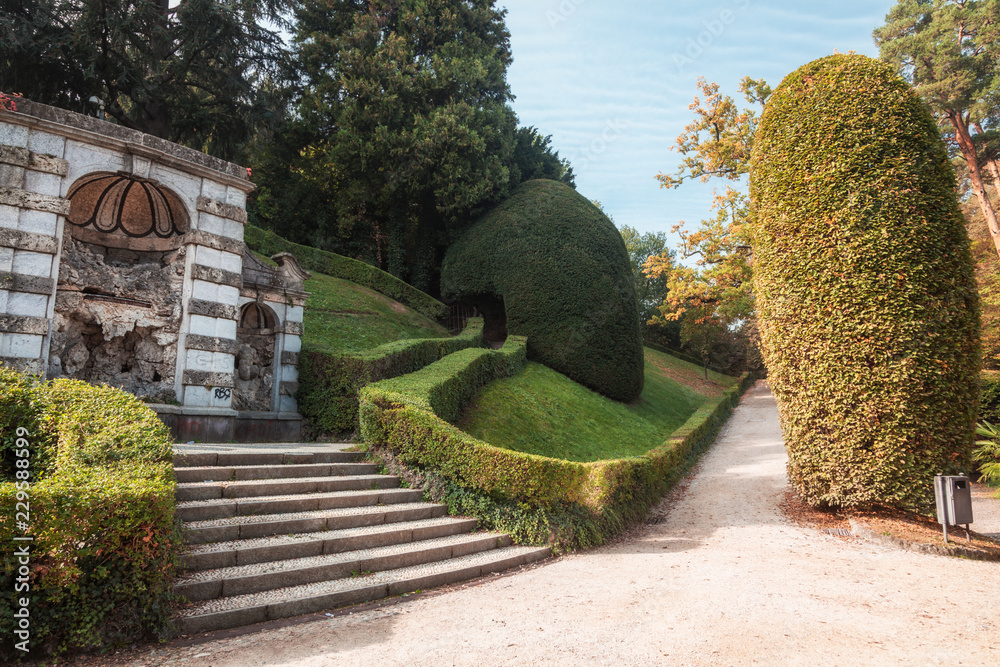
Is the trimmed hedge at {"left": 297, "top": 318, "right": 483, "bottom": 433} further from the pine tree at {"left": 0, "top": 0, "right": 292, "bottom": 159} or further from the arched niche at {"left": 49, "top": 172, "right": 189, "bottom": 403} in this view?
the pine tree at {"left": 0, "top": 0, "right": 292, "bottom": 159}

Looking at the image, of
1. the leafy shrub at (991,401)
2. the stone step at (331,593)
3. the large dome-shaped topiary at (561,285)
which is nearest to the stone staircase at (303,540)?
the stone step at (331,593)

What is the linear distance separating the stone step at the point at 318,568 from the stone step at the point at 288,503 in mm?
964

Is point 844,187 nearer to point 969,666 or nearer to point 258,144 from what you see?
point 969,666

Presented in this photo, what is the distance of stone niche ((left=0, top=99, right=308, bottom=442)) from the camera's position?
878cm

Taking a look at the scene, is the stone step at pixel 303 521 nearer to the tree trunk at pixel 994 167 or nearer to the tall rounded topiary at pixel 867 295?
the tall rounded topiary at pixel 867 295

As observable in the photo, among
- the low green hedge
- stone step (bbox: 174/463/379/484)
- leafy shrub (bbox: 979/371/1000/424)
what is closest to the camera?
the low green hedge

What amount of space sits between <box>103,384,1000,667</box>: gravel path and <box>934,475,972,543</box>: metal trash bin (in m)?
0.60

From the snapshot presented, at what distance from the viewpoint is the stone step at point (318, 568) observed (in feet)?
15.5

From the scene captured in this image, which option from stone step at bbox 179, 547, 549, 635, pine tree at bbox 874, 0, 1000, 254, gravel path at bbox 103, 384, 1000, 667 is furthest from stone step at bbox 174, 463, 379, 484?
pine tree at bbox 874, 0, 1000, 254

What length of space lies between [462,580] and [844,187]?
789 cm

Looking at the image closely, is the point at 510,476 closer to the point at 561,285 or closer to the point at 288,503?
the point at 288,503

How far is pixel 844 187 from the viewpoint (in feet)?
27.2

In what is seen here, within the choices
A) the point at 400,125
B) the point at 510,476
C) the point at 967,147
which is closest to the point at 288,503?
the point at 510,476

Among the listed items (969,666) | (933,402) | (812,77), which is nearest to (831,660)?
(969,666)
